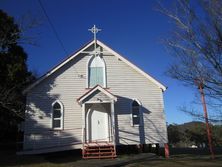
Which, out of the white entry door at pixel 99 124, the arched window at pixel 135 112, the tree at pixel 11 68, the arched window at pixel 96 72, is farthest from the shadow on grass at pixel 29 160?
the arched window at pixel 96 72

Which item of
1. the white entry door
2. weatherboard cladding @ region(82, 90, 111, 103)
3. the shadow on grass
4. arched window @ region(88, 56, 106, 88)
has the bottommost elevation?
the shadow on grass

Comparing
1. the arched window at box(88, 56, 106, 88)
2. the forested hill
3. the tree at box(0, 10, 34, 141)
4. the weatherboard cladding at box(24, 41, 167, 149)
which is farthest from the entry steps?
the forested hill

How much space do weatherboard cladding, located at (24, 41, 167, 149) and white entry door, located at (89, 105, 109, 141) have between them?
2.57ft

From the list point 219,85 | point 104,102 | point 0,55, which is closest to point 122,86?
point 104,102

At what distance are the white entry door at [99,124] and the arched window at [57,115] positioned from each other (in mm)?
1994

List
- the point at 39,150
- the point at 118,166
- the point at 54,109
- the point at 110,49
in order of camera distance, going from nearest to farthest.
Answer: the point at 118,166 → the point at 39,150 → the point at 54,109 → the point at 110,49

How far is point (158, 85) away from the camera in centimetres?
2108

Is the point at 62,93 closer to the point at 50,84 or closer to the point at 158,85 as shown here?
the point at 50,84

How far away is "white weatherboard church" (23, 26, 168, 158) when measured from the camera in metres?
19.4

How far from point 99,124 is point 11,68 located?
6992mm

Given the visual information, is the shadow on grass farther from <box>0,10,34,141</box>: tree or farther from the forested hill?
the forested hill

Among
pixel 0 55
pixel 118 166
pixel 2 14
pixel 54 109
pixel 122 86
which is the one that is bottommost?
pixel 118 166

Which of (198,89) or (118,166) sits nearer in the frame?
(198,89)

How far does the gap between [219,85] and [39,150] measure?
12122mm
